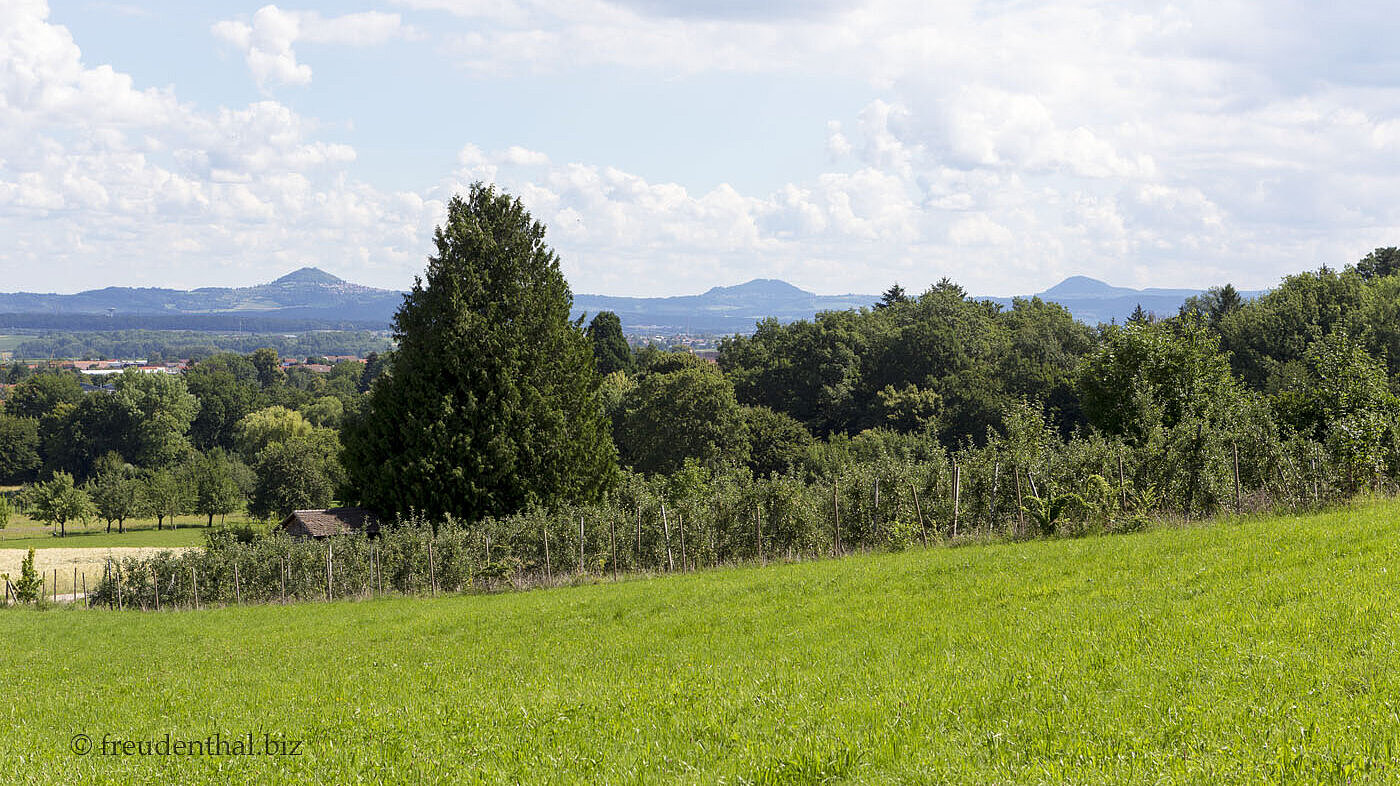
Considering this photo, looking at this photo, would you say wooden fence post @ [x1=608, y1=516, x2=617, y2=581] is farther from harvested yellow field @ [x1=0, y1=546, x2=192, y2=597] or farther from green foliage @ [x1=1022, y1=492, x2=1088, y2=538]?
harvested yellow field @ [x1=0, y1=546, x2=192, y2=597]

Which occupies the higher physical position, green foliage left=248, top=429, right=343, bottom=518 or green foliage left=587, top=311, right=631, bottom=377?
green foliage left=587, top=311, right=631, bottom=377

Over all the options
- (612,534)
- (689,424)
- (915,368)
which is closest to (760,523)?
(612,534)

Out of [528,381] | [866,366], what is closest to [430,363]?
[528,381]

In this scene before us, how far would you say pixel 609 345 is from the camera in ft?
366

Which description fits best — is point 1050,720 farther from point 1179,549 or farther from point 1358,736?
point 1179,549

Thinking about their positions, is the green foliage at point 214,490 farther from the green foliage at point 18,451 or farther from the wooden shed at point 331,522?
the wooden shed at point 331,522

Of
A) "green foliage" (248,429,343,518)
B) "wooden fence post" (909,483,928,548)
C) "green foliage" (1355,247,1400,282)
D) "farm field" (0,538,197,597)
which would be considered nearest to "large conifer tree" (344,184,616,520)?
"wooden fence post" (909,483,928,548)

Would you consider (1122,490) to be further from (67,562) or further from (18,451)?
(18,451)

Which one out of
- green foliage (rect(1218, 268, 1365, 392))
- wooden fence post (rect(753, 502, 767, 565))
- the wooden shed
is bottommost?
the wooden shed

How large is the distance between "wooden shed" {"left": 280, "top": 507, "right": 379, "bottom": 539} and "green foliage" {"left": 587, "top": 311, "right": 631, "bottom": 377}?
63.1 meters

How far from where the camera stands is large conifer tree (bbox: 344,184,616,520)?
139ft

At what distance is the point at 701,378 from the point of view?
234 ft

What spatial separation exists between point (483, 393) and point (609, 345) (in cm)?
6792

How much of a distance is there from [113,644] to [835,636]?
68.7ft
